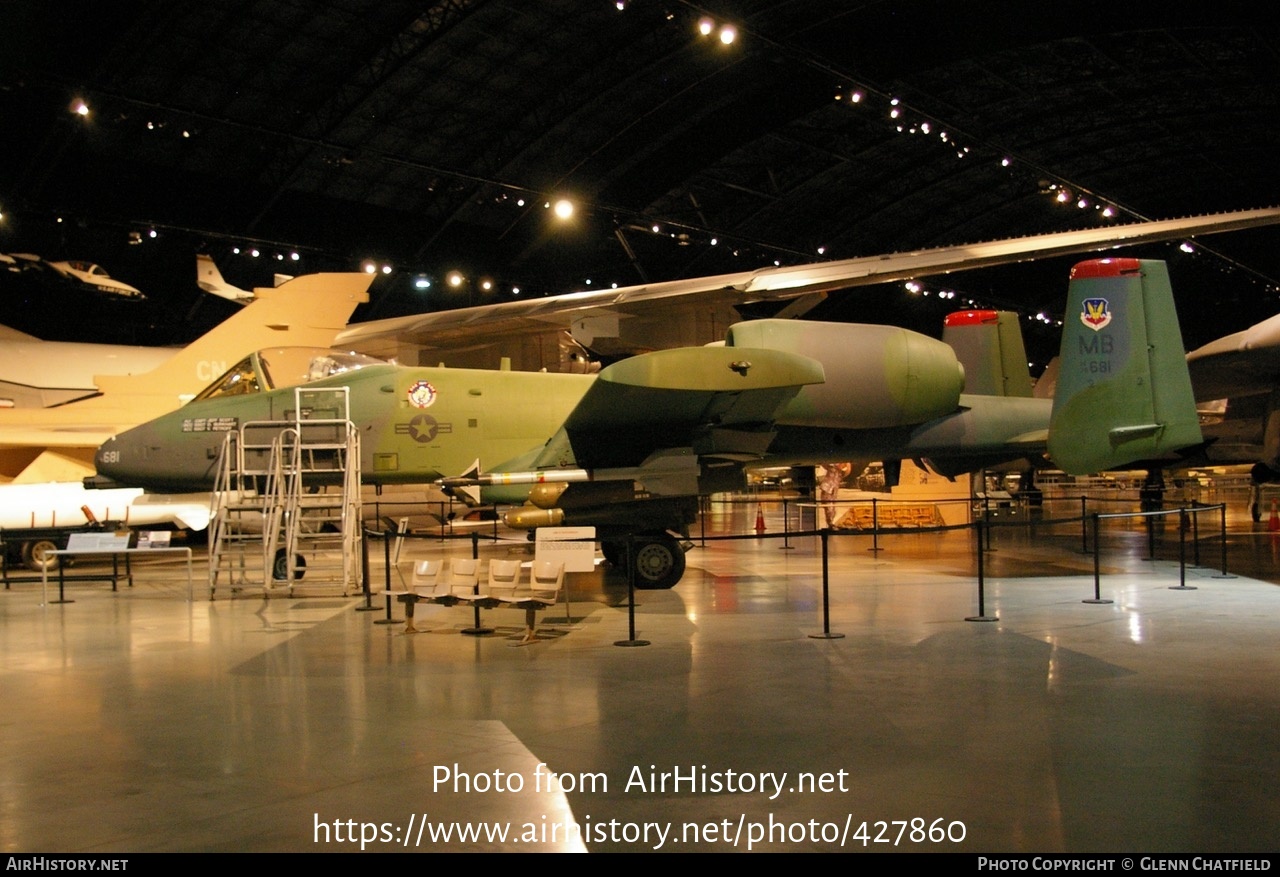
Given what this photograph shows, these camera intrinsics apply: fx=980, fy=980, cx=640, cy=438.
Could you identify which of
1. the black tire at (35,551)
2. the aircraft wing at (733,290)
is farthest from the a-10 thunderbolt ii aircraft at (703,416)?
the aircraft wing at (733,290)

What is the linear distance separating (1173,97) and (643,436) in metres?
22.7

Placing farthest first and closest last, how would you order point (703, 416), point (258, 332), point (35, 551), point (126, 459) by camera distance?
point (258, 332) < point (35, 551) < point (126, 459) < point (703, 416)

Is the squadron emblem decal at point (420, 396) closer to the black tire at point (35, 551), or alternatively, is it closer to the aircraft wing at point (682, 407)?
the aircraft wing at point (682, 407)

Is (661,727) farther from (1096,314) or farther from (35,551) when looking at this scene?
(35,551)

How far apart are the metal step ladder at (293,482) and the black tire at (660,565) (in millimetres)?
3049

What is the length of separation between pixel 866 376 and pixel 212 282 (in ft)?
63.0

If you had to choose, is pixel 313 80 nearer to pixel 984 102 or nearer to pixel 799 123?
pixel 799 123

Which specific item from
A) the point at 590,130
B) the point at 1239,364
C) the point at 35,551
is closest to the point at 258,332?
the point at 35,551

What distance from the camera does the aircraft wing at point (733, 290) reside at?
15250mm

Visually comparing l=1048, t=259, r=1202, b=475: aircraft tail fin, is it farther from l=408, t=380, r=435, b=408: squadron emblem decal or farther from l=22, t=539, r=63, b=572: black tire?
l=22, t=539, r=63, b=572: black tire

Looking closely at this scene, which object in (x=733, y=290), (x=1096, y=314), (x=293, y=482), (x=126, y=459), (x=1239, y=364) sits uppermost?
(x=733, y=290)

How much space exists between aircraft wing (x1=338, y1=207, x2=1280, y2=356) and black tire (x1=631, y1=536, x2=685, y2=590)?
23.4 feet

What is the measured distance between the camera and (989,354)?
13500mm

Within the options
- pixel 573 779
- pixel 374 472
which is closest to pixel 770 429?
pixel 374 472
